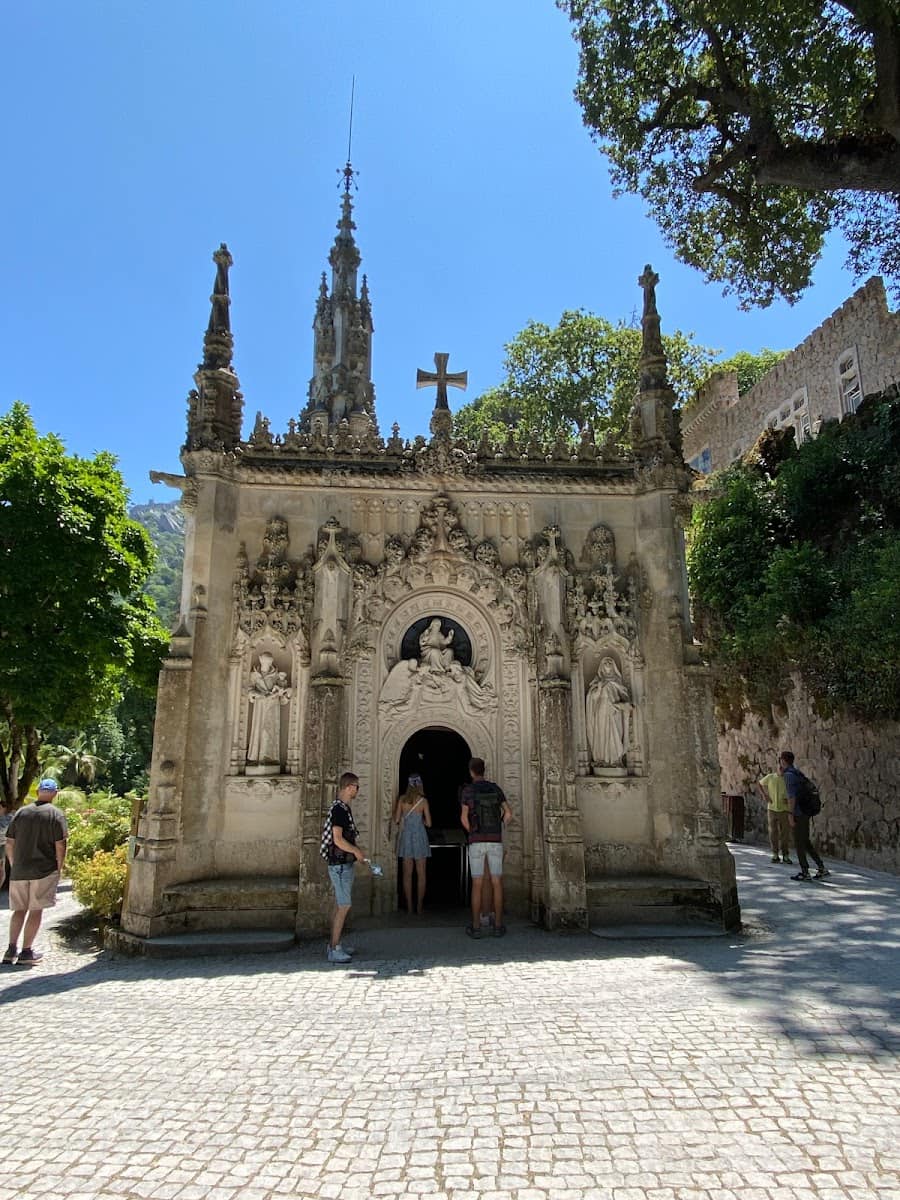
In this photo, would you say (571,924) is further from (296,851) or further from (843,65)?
A: (843,65)

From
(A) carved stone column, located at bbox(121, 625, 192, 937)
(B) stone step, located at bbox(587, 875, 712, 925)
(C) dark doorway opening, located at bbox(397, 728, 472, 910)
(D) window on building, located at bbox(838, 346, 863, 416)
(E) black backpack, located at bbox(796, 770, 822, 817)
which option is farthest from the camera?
(D) window on building, located at bbox(838, 346, 863, 416)

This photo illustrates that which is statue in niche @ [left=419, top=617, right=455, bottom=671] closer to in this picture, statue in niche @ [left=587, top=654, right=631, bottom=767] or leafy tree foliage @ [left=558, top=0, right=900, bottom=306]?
statue in niche @ [left=587, top=654, right=631, bottom=767]

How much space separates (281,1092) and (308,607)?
21.5ft

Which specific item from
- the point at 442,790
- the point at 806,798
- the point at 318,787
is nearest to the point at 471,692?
the point at 318,787

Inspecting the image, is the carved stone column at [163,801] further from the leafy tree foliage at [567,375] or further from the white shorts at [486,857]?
the leafy tree foliage at [567,375]

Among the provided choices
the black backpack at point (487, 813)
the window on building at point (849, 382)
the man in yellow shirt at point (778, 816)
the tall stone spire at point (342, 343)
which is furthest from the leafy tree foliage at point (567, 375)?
the black backpack at point (487, 813)

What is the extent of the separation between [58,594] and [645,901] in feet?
36.4

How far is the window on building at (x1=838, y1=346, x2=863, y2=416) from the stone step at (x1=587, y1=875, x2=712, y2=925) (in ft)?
58.4

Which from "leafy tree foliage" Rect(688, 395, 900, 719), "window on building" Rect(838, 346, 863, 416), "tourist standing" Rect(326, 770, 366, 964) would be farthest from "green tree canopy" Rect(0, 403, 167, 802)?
"window on building" Rect(838, 346, 863, 416)

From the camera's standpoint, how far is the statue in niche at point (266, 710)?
33.0 feet

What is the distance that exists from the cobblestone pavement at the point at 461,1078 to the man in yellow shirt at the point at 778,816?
6770 mm

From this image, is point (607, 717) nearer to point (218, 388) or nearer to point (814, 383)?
point (218, 388)

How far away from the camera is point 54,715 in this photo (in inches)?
544

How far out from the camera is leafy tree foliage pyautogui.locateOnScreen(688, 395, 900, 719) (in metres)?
15.2
